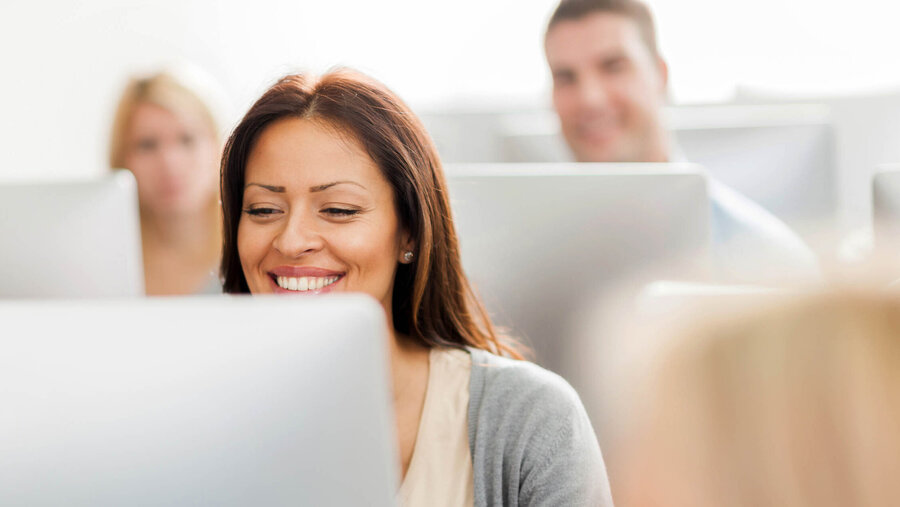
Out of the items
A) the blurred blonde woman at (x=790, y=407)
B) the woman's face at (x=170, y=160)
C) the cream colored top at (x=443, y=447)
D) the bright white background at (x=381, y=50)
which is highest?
the bright white background at (x=381, y=50)

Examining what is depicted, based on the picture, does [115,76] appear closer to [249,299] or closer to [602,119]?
[602,119]

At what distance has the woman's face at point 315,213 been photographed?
3.84 feet

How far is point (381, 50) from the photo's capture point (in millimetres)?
5141

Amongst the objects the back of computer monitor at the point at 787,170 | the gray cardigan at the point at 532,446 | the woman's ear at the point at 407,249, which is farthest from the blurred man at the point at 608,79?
the gray cardigan at the point at 532,446

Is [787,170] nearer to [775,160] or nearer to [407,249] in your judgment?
[775,160]

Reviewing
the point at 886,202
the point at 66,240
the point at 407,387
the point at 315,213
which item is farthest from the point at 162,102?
the point at 886,202

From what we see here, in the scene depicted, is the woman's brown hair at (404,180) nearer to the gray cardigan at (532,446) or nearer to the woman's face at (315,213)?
the woman's face at (315,213)

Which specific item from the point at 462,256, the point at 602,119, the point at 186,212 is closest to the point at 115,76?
the point at 186,212

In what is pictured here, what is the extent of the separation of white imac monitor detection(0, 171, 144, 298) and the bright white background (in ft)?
6.95

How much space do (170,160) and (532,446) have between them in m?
1.52

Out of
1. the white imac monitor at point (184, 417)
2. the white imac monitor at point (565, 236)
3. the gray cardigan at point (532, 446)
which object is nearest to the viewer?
the white imac monitor at point (184, 417)

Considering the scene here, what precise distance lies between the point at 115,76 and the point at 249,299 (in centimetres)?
348

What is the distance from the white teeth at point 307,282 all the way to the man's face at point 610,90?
1.18 meters

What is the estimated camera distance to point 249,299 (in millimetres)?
539
